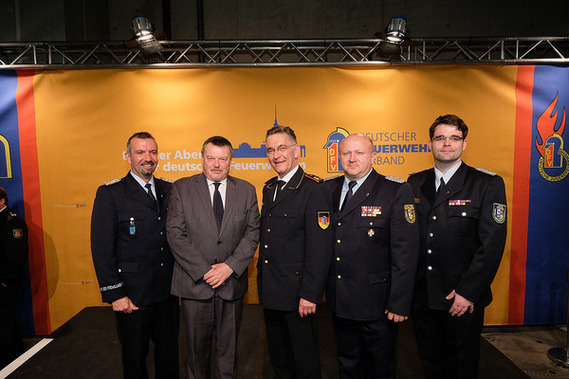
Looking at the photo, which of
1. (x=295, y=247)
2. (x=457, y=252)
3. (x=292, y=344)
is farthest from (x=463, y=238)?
(x=292, y=344)

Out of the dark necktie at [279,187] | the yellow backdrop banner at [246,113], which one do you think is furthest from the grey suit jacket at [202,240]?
the yellow backdrop banner at [246,113]

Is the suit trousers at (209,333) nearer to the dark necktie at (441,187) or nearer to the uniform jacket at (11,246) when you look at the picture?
the dark necktie at (441,187)

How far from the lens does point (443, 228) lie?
2.13 m

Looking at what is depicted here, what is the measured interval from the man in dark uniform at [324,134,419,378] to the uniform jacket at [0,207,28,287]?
→ 338 cm

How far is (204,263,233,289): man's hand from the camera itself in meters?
2.11

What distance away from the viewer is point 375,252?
2025mm

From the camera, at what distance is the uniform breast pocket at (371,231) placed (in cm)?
201

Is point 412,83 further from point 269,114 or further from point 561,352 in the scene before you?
point 561,352

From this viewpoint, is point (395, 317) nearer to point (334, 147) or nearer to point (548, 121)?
point (334, 147)

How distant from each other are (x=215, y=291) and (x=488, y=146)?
11.9 ft

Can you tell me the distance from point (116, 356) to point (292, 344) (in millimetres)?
1724

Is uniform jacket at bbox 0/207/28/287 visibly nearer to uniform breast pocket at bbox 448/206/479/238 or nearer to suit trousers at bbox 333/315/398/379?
suit trousers at bbox 333/315/398/379

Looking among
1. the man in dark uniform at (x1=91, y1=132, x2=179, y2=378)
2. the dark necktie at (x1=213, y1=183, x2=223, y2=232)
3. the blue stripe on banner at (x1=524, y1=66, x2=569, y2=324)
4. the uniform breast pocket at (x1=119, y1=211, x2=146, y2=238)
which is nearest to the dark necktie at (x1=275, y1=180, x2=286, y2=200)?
the dark necktie at (x1=213, y1=183, x2=223, y2=232)

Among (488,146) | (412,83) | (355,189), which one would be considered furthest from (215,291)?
(488,146)
